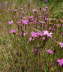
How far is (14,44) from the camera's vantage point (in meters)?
2.92

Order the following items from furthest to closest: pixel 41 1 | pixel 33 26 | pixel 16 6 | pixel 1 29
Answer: pixel 41 1
pixel 16 6
pixel 1 29
pixel 33 26

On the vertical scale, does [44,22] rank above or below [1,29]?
above

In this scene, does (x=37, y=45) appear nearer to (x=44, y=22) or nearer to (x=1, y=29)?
(x=44, y=22)

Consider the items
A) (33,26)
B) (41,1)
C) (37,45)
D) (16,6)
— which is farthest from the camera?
(41,1)

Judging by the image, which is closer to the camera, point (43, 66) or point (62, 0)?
point (43, 66)

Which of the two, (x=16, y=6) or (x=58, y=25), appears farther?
(x=16, y=6)

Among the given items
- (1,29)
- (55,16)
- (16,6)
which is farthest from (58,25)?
(16,6)

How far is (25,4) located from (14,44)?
8.27 feet

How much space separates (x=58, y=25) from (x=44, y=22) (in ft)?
0.72

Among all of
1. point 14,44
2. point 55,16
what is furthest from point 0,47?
point 55,16

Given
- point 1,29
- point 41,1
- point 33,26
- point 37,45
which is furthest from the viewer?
point 41,1

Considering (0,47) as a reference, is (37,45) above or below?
above

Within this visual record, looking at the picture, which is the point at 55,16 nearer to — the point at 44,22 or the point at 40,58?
the point at 44,22

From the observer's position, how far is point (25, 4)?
5.33m
